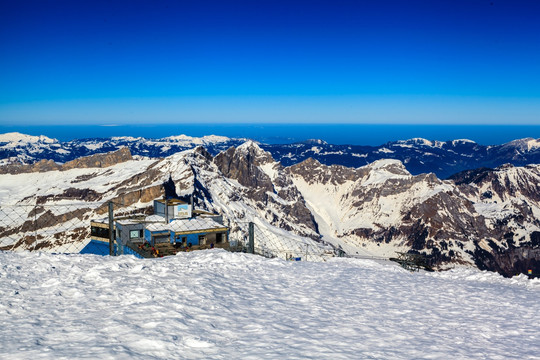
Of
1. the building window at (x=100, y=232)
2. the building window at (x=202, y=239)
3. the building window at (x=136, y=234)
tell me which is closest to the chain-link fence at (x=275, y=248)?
the building window at (x=202, y=239)

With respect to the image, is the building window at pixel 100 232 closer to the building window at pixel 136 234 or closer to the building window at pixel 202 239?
the building window at pixel 136 234

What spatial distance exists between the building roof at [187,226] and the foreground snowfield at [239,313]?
67.6ft

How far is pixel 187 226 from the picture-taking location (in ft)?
125

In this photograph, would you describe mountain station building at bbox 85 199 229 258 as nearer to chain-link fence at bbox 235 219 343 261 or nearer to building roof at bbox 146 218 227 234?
building roof at bbox 146 218 227 234

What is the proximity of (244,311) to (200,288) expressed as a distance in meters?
2.23

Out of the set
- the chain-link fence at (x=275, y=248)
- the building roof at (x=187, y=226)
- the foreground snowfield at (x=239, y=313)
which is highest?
the foreground snowfield at (x=239, y=313)

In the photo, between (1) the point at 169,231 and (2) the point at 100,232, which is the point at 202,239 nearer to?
(1) the point at 169,231

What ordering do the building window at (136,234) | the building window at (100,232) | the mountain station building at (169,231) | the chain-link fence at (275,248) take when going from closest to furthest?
the chain-link fence at (275,248) → the mountain station building at (169,231) → the building window at (136,234) → the building window at (100,232)

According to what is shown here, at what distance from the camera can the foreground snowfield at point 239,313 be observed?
28.7 ft

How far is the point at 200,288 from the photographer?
13148 millimetres

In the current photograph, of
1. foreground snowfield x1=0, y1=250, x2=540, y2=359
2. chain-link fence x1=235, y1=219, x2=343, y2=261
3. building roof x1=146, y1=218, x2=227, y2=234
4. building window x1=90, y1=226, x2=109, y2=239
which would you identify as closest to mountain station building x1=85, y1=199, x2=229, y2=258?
building roof x1=146, y1=218, x2=227, y2=234

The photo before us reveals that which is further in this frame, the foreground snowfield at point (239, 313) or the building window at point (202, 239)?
the building window at point (202, 239)

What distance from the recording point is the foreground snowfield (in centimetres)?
876

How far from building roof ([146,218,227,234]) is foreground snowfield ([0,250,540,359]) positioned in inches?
811
